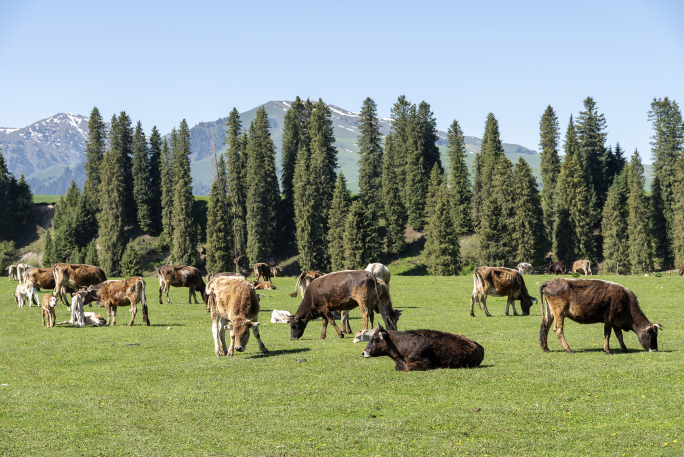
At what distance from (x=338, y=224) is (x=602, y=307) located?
83.6m

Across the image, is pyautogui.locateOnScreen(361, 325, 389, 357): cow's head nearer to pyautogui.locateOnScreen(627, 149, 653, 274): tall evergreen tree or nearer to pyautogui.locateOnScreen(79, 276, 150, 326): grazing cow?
pyautogui.locateOnScreen(79, 276, 150, 326): grazing cow

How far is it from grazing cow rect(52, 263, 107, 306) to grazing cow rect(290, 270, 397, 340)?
52.4 ft

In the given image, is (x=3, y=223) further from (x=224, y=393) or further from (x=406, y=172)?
(x=224, y=393)

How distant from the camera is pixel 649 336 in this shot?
16.2 m

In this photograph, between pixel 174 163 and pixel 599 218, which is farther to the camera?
pixel 174 163

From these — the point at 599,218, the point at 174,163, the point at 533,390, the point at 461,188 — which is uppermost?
the point at 174,163

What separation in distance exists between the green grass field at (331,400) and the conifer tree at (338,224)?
7435 centimetres

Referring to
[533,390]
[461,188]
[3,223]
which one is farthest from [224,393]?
[3,223]

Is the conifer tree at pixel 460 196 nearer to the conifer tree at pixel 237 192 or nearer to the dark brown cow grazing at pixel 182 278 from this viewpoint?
the conifer tree at pixel 237 192

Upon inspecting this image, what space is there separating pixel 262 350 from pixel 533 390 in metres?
8.48

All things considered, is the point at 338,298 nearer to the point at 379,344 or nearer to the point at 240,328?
the point at 240,328

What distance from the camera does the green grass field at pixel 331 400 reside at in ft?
30.8

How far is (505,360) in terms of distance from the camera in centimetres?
1566

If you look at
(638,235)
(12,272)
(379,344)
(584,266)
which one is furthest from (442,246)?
(379,344)
